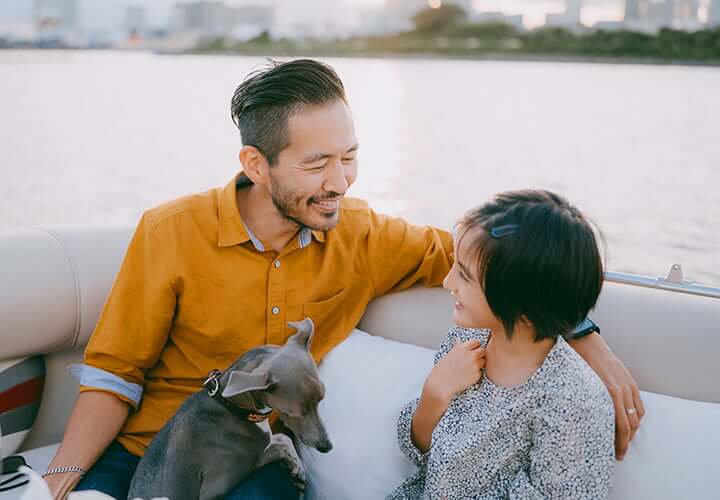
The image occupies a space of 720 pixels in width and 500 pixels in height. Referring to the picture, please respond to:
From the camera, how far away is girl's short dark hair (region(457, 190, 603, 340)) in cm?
127

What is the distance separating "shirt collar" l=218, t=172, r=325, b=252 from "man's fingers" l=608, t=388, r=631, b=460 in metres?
0.82

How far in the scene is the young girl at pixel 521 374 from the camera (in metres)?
1.27

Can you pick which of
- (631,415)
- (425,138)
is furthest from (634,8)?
(425,138)

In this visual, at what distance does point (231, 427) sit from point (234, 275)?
369mm

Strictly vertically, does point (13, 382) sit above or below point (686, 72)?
below

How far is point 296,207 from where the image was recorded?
1796 mm

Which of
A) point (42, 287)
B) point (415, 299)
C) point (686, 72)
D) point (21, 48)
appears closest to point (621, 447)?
point (415, 299)

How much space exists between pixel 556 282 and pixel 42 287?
4.64 ft

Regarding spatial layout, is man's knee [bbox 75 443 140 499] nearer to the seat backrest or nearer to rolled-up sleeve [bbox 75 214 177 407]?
rolled-up sleeve [bbox 75 214 177 407]

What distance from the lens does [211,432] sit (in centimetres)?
166

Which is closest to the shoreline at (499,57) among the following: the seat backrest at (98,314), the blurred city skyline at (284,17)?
the blurred city skyline at (284,17)

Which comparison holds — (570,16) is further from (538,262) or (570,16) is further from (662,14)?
(538,262)

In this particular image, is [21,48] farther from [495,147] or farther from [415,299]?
[495,147]

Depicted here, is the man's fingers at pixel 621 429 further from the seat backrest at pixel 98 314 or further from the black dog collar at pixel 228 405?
the black dog collar at pixel 228 405
